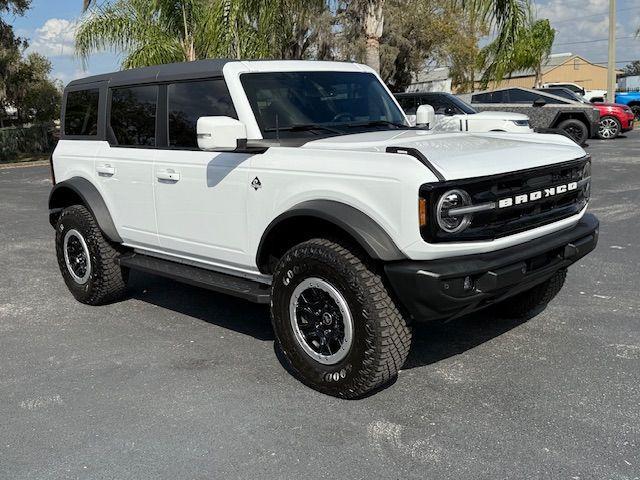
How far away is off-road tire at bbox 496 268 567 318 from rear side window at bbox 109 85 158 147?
288 cm

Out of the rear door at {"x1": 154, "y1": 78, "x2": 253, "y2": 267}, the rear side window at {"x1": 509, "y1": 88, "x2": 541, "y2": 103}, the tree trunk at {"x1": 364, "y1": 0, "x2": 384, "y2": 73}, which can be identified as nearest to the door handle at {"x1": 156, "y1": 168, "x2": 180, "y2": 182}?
the rear door at {"x1": 154, "y1": 78, "x2": 253, "y2": 267}

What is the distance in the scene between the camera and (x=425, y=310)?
3.42 metres

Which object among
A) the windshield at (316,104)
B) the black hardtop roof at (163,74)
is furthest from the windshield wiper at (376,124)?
the black hardtop roof at (163,74)

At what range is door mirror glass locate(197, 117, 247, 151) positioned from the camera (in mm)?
3933

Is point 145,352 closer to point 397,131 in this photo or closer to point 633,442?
point 397,131

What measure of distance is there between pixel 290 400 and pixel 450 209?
140 cm

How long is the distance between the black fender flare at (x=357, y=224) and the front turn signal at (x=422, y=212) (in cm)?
19

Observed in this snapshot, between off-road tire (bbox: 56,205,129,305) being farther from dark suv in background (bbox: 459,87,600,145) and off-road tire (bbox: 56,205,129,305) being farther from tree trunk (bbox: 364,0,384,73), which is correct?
dark suv in background (bbox: 459,87,600,145)

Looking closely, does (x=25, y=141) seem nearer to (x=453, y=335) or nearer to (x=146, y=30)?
(x=146, y=30)

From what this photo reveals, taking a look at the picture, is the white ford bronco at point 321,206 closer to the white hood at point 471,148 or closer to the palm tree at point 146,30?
the white hood at point 471,148

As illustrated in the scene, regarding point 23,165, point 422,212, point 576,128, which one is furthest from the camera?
point 23,165

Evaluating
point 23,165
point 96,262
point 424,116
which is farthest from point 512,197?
point 23,165

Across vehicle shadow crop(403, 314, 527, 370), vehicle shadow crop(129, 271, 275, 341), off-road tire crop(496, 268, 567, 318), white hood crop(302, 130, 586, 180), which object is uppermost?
white hood crop(302, 130, 586, 180)

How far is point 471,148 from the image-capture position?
383 centimetres
